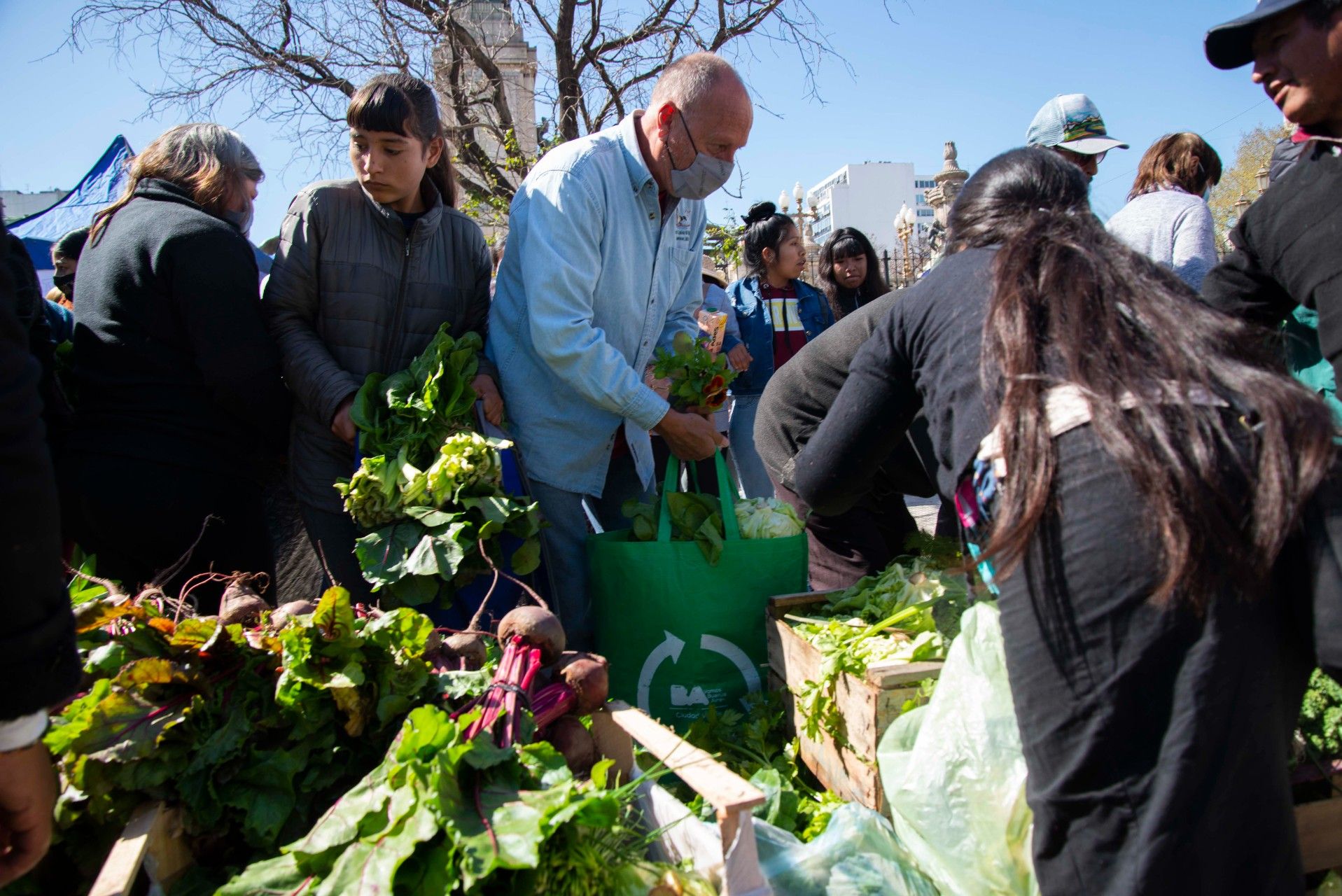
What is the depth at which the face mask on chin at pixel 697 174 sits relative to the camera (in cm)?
271

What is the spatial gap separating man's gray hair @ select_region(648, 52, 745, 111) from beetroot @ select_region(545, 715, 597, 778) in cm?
181

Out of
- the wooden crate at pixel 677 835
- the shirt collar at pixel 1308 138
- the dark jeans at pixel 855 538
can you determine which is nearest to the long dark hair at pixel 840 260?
the dark jeans at pixel 855 538

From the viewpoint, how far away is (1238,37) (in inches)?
73.4

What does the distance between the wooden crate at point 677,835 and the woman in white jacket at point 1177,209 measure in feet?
8.65

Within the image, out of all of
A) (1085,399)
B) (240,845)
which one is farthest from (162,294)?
(1085,399)

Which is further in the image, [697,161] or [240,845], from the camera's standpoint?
[697,161]

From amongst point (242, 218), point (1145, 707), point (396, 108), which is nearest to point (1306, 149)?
point (1145, 707)

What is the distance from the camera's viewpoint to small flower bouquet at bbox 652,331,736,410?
8.86 feet

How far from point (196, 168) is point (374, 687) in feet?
5.73

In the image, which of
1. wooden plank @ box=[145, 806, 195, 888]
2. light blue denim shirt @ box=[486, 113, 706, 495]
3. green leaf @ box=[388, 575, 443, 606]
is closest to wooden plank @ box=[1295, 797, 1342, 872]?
light blue denim shirt @ box=[486, 113, 706, 495]

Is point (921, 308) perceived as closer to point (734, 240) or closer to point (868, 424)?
point (868, 424)

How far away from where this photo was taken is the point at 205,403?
97.5 inches

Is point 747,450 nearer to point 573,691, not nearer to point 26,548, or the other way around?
point 573,691

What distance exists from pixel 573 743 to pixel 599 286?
145cm
